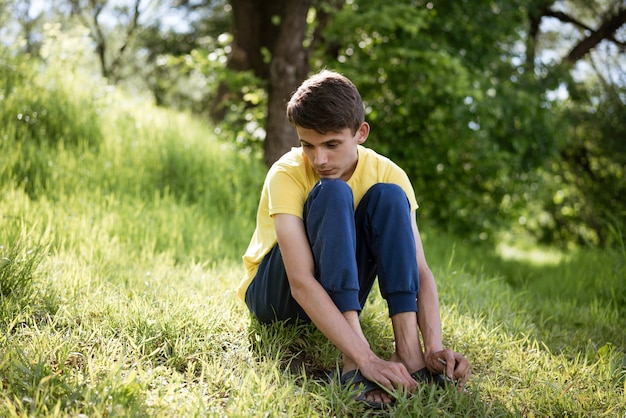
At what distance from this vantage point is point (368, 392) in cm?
220

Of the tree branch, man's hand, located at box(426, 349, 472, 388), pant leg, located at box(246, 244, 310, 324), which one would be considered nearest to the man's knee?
pant leg, located at box(246, 244, 310, 324)

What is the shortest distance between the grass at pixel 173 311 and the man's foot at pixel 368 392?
4 cm

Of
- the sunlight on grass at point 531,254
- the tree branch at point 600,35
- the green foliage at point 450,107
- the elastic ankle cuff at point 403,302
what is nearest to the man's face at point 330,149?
the elastic ankle cuff at point 403,302

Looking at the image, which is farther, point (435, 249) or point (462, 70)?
point (462, 70)

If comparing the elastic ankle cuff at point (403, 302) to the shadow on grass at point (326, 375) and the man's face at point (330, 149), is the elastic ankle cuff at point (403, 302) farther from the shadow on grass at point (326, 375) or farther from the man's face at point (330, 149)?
the man's face at point (330, 149)

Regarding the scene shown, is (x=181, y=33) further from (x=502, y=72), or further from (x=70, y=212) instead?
(x=70, y=212)

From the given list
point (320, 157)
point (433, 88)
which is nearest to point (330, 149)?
point (320, 157)

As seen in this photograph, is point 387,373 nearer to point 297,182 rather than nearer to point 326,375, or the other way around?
point 326,375

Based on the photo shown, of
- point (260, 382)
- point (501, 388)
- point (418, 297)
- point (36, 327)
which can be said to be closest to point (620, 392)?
point (501, 388)

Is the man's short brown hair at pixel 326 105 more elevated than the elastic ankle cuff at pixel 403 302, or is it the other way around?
the man's short brown hair at pixel 326 105

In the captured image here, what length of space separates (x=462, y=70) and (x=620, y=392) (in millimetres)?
4373

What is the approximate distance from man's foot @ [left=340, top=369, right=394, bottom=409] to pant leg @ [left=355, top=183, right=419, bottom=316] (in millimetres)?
303

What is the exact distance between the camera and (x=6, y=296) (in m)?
2.58

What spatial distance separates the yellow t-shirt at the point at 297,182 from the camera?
7.98 feet
